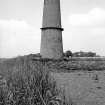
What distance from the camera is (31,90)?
140 inches

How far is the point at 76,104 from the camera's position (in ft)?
13.6

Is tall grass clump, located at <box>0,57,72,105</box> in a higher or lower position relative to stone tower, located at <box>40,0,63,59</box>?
lower

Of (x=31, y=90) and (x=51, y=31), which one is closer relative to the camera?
(x=31, y=90)

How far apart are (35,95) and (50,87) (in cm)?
55

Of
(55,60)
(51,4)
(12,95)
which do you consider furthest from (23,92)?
(51,4)

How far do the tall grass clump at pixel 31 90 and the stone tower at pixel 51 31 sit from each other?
25.8 feet

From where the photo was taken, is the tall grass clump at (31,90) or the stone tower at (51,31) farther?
the stone tower at (51,31)

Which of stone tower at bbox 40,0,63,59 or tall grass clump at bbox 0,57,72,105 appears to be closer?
tall grass clump at bbox 0,57,72,105

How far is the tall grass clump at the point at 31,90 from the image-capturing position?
3304 millimetres

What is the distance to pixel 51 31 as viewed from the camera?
12.4 meters

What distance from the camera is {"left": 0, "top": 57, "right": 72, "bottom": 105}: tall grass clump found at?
10.8 ft

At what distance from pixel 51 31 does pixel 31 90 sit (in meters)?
9.00

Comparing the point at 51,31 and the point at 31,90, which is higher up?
the point at 51,31

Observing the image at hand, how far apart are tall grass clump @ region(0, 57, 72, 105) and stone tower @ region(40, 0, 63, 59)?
25.8 feet
